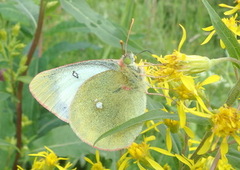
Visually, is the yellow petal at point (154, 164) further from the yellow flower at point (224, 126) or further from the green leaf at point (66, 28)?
the green leaf at point (66, 28)

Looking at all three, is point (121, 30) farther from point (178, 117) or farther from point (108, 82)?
point (178, 117)

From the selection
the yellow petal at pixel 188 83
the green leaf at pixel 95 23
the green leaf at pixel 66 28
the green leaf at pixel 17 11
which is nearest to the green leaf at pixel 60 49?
the green leaf at pixel 66 28

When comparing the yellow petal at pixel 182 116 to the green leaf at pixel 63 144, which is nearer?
the yellow petal at pixel 182 116

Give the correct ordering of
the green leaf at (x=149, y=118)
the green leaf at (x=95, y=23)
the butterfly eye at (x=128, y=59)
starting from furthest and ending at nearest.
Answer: the green leaf at (x=95, y=23) → the butterfly eye at (x=128, y=59) → the green leaf at (x=149, y=118)

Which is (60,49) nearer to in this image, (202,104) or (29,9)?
(29,9)

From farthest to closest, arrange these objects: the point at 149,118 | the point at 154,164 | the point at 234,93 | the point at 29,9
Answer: the point at 29,9 → the point at 154,164 → the point at 234,93 → the point at 149,118

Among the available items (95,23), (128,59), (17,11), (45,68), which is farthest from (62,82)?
(17,11)

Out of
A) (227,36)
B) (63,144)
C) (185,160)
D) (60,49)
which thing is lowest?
(63,144)

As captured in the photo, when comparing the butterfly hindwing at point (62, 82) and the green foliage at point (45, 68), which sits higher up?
the butterfly hindwing at point (62, 82)
